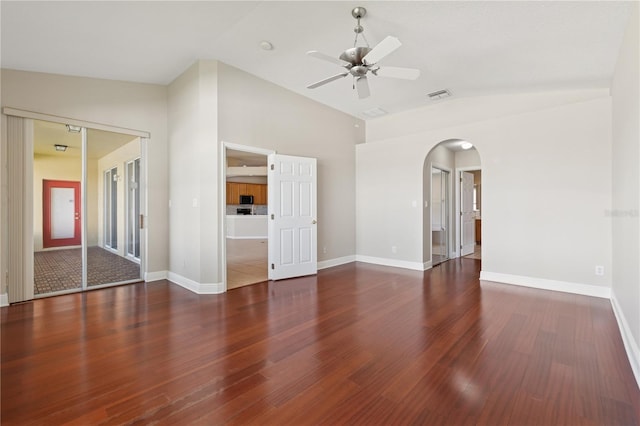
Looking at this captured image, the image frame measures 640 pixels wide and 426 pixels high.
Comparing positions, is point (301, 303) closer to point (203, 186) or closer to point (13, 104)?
point (203, 186)

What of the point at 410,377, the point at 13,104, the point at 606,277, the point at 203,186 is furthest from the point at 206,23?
the point at 606,277

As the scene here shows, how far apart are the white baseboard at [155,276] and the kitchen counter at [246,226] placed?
5798 millimetres

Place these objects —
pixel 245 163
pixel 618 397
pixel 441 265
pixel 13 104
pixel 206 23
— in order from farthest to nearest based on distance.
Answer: pixel 245 163 → pixel 441 265 → pixel 13 104 → pixel 206 23 → pixel 618 397

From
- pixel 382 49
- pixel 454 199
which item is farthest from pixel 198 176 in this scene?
pixel 454 199

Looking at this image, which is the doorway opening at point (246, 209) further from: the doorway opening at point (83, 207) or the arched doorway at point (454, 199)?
the arched doorway at point (454, 199)

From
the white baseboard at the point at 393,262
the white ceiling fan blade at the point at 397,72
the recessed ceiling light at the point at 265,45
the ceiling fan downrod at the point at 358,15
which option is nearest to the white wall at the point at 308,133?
the white baseboard at the point at 393,262

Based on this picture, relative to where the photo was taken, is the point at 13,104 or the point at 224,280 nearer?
the point at 13,104

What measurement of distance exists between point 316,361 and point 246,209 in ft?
33.4

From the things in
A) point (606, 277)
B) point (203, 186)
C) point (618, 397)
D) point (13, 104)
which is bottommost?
point (618, 397)

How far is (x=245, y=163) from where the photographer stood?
38.1 feet

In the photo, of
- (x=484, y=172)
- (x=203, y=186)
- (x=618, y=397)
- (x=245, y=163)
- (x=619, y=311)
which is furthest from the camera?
(x=245, y=163)

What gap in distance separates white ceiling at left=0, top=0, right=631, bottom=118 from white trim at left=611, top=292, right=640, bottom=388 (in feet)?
8.95

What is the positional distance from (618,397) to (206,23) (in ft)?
15.4

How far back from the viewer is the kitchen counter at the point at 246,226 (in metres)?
10.5
